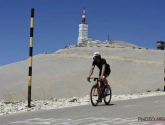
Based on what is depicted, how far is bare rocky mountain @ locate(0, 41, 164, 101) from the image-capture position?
26.2 meters

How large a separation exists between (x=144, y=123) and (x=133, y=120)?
1.60ft

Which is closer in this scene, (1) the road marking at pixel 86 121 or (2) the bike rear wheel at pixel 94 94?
(1) the road marking at pixel 86 121

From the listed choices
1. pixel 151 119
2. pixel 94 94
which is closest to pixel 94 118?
pixel 151 119

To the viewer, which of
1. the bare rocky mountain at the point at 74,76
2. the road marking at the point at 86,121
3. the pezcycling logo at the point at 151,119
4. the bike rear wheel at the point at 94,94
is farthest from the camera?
the bare rocky mountain at the point at 74,76

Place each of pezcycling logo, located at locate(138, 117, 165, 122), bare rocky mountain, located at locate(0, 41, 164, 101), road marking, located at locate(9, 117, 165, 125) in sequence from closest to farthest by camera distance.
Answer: road marking, located at locate(9, 117, 165, 125) → pezcycling logo, located at locate(138, 117, 165, 122) → bare rocky mountain, located at locate(0, 41, 164, 101)

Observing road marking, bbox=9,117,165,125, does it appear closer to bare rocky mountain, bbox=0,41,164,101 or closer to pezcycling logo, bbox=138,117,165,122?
pezcycling logo, bbox=138,117,165,122

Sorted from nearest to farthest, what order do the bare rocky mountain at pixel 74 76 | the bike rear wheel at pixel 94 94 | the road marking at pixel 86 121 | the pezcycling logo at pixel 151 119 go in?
the road marking at pixel 86 121 → the pezcycling logo at pixel 151 119 → the bike rear wheel at pixel 94 94 → the bare rocky mountain at pixel 74 76

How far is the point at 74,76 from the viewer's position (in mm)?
34938

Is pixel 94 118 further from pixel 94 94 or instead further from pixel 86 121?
pixel 94 94

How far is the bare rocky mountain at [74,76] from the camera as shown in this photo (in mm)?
26156

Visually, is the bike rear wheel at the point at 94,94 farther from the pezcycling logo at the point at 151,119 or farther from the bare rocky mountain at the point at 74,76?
the bare rocky mountain at the point at 74,76

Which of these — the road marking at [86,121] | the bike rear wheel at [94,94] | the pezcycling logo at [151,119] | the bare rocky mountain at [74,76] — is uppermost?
the bare rocky mountain at [74,76]

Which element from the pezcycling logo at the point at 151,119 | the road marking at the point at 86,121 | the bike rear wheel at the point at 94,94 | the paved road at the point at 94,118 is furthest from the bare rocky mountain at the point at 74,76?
the pezcycling logo at the point at 151,119

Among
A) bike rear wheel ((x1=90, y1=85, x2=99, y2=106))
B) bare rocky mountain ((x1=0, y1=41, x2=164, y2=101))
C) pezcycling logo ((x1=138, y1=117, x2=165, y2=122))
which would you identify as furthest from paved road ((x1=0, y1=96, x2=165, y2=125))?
bare rocky mountain ((x1=0, y1=41, x2=164, y2=101))
